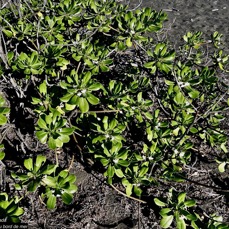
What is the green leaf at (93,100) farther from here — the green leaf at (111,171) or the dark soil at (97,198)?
the dark soil at (97,198)

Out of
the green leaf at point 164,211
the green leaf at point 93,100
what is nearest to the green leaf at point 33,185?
the green leaf at point 93,100

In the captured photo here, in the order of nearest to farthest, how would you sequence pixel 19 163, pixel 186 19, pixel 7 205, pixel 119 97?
pixel 7 205
pixel 119 97
pixel 19 163
pixel 186 19

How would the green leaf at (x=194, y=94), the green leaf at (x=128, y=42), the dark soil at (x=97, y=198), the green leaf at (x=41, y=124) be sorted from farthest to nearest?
1. the dark soil at (x=97, y=198)
2. the green leaf at (x=128, y=42)
3. the green leaf at (x=194, y=94)
4. the green leaf at (x=41, y=124)

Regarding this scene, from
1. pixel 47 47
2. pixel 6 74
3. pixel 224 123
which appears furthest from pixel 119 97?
pixel 224 123

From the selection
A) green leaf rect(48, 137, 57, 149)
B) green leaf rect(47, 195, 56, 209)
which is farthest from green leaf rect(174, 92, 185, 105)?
green leaf rect(47, 195, 56, 209)

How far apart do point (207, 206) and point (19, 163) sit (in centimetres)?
144

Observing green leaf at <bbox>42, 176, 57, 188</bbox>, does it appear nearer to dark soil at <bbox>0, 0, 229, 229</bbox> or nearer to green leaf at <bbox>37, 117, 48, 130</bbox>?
green leaf at <bbox>37, 117, 48, 130</bbox>

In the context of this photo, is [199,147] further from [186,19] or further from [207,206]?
[186,19]

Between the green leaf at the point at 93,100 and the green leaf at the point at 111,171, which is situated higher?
the green leaf at the point at 93,100

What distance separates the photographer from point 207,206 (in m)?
2.33

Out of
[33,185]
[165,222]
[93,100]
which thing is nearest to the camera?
[33,185]

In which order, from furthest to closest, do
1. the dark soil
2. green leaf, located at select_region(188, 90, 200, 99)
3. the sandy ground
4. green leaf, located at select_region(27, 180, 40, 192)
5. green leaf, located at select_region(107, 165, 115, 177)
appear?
the sandy ground < the dark soil < green leaf, located at select_region(188, 90, 200, 99) < green leaf, located at select_region(107, 165, 115, 177) < green leaf, located at select_region(27, 180, 40, 192)

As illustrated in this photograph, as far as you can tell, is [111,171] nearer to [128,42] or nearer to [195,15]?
[128,42]

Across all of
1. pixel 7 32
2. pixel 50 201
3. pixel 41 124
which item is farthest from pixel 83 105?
pixel 7 32
